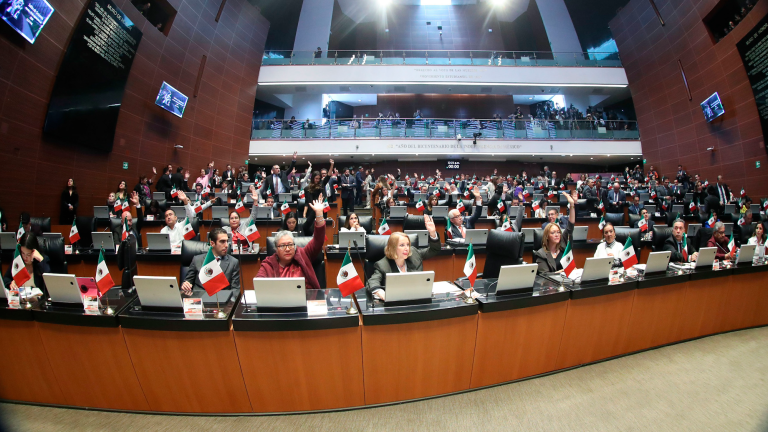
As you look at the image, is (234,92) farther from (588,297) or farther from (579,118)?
(579,118)

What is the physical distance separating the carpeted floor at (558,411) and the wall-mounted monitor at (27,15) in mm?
7288

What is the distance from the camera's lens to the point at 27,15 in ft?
19.2

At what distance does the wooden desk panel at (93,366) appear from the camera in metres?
2.02

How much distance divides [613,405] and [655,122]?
1645 centimetres

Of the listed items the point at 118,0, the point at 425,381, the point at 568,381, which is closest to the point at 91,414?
the point at 425,381

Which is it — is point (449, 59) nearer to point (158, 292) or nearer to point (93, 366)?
point (158, 292)

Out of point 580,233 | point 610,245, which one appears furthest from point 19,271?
point 580,233

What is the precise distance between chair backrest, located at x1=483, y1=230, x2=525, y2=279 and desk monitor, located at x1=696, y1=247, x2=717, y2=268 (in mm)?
1755

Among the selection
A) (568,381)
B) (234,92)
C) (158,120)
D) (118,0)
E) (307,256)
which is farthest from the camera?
(234,92)

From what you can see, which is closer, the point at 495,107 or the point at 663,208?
Answer: the point at 663,208

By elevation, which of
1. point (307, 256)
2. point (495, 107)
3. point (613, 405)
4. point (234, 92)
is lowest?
point (613, 405)

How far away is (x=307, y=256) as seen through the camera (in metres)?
2.83

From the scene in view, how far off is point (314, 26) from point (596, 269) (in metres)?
19.4

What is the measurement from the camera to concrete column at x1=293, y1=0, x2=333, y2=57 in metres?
17.1
